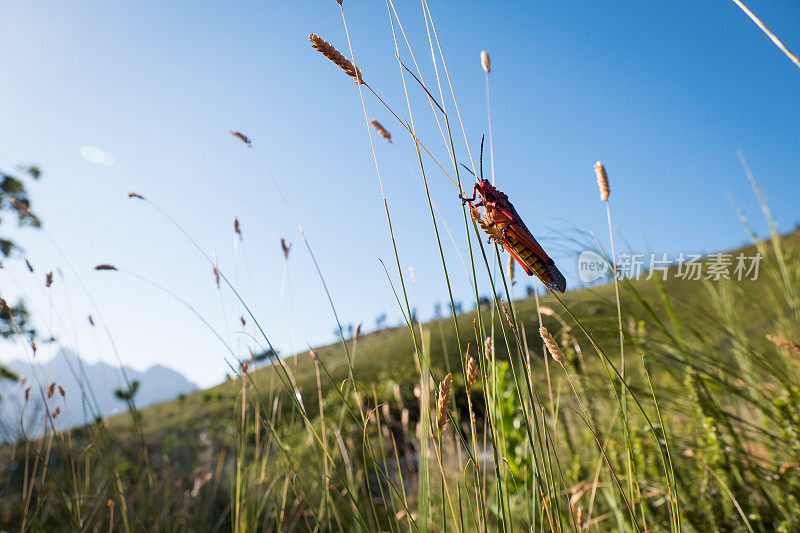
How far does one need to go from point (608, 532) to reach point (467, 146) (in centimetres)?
225

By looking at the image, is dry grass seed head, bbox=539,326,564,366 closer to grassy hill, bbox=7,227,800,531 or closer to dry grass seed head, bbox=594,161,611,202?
grassy hill, bbox=7,227,800,531

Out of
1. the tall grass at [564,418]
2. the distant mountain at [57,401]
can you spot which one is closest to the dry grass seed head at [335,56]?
the tall grass at [564,418]

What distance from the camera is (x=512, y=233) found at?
2.63 feet

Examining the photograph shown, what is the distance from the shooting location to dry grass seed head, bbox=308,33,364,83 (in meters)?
0.72

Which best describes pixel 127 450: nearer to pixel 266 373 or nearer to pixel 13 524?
pixel 13 524

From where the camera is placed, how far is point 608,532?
2.18 meters

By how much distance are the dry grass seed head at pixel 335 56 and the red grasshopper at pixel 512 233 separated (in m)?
0.31

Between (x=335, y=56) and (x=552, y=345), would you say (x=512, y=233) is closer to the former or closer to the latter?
(x=552, y=345)

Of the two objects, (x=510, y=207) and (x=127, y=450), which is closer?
(x=510, y=207)

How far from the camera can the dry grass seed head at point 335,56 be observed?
718mm

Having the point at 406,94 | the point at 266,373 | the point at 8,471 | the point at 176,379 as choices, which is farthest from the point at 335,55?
the point at 176,379

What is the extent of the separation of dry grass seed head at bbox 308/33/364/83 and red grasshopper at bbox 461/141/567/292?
1.02 feet

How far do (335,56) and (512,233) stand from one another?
0.45 metres

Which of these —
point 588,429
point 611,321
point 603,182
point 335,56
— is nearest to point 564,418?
point 588,429
